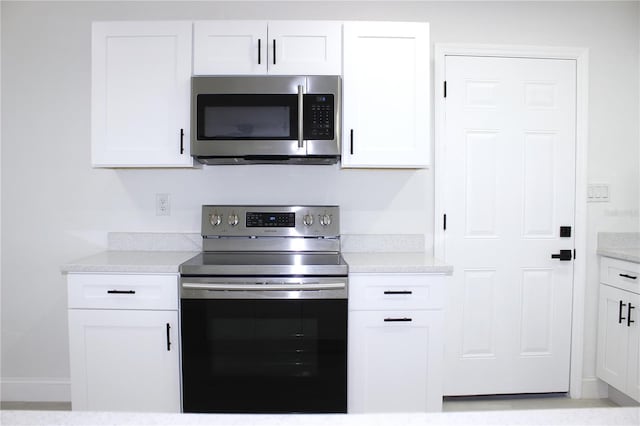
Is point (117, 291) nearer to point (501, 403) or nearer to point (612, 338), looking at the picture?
point (501, 403)

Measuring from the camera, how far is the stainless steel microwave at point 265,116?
6.75ft

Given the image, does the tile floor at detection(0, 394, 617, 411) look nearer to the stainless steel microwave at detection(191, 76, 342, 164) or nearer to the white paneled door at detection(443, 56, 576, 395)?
the white paneled door at detection(443, 56, 576, 395)

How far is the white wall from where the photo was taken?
242 centimetres

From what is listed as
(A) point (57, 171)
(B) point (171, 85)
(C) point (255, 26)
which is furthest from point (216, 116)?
(A) point (57, 171)

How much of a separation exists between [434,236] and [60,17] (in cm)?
258

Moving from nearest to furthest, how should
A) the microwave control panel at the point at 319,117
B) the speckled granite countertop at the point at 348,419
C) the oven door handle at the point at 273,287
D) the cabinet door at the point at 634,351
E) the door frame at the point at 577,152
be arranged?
the speckled granite countertop at the point at 348,419 < the oven door handle at the point at 273,287 < the microwave control panel at the point at 319,117 < the cabinet door at the point at 634,351 < the door frame at the point at 577,152

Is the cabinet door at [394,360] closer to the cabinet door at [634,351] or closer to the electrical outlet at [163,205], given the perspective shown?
the cabinet door at [634,351]

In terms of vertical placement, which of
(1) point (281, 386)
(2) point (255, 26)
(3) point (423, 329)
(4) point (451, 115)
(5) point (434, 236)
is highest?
(2) point (255, 26)

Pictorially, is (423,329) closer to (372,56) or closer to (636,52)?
(372,56)

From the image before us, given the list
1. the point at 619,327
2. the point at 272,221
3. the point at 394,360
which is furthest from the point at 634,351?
the point at 272,221

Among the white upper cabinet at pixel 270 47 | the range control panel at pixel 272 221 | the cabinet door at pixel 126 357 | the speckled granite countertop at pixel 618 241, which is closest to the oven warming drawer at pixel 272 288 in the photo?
the cabinet door at pixel 126 357

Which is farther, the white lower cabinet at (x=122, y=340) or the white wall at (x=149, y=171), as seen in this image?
the white wall at (x=149, y=171)

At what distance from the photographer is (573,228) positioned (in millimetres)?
2463

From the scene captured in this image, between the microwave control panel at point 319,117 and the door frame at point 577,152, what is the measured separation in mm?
721
